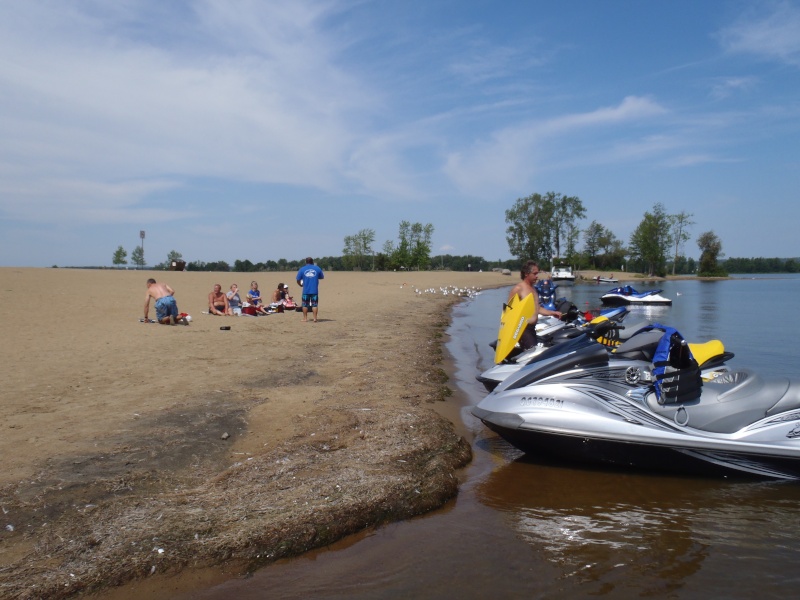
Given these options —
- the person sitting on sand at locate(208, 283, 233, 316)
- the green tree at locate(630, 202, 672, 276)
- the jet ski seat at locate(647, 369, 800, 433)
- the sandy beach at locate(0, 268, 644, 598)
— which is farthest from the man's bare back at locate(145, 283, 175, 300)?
the green tree at locate(630, 202, 672, 276)

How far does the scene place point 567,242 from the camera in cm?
10581

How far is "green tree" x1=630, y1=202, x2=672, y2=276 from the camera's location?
314 ft

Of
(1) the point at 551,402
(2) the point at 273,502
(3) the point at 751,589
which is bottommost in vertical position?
(3) the point at 751,589

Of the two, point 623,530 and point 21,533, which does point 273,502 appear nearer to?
point 21,533

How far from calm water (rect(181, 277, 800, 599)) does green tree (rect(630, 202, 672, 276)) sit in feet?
321

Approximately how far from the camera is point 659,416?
5352 mm

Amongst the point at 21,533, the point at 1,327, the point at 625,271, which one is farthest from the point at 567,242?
the point at 21,533

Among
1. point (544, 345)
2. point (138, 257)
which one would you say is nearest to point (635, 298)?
point (544, 345)

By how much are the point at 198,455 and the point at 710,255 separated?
108 meters

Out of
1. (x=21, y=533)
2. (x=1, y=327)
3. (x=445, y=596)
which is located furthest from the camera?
(x=1, y=327)

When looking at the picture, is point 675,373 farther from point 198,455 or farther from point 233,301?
point 233,301

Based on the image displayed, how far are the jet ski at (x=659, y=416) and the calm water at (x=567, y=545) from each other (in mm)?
244

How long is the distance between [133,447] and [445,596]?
131 inches

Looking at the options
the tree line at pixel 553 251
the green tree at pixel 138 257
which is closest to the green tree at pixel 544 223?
the tree line at pixel 553 251
